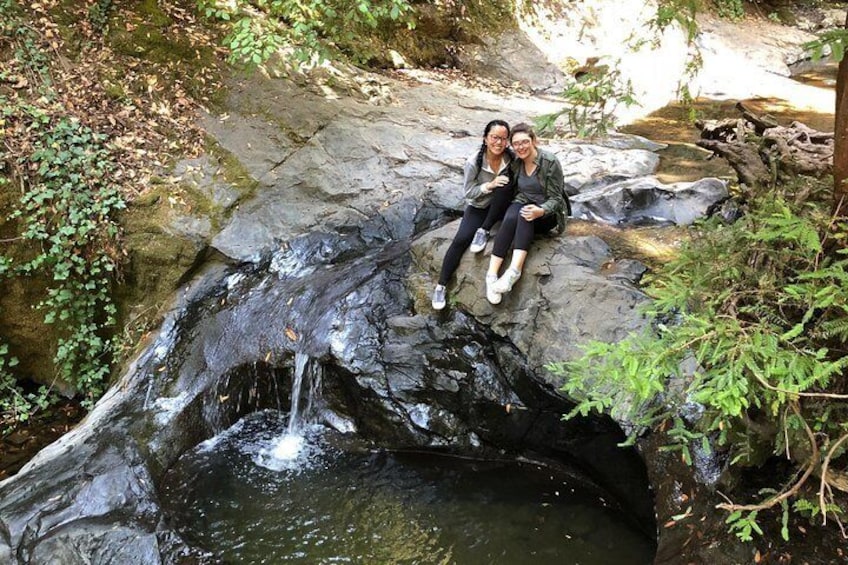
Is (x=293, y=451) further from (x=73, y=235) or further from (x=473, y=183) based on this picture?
(x=73, y=235)

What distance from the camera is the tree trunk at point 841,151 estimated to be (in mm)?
2732

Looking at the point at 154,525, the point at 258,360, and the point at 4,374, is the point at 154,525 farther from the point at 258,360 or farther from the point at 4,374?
the point at 4,374

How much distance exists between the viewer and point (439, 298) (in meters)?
5.51

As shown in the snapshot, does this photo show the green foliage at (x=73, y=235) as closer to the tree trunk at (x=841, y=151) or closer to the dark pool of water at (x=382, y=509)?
the dark pool of water at (x=382, y=509)

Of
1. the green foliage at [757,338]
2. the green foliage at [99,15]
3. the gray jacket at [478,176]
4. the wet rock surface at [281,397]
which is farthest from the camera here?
the green foliage at [99,15]

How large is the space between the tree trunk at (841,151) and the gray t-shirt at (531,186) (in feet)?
8.12

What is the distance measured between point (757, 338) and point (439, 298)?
3.29m

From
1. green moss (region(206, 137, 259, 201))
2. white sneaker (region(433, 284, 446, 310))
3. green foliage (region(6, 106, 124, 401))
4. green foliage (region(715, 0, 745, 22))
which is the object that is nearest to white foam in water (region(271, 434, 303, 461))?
white sneaker (region(433, 284, 446, 310))

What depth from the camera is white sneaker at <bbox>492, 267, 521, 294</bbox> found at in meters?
5.14

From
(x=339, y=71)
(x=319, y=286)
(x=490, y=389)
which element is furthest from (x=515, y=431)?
(x=339, y=71)

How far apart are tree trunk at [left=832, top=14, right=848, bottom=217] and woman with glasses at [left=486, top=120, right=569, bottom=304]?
7.88 ft

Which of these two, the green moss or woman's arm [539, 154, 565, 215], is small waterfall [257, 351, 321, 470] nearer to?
the green moss

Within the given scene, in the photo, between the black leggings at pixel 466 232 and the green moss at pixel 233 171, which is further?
the green moss at pixel 233 171

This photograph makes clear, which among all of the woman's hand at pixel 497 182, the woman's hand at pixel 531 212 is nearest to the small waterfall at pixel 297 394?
the woman's hand at pixel 497 182
